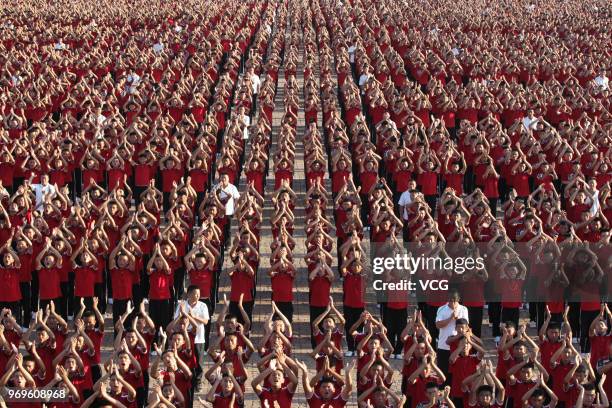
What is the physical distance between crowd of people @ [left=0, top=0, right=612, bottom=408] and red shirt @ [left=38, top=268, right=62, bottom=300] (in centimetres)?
3

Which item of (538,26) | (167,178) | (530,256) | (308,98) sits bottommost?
(530,256)

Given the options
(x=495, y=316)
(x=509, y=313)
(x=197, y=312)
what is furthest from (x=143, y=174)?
(x=509, y=313)

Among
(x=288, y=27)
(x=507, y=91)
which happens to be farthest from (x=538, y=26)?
(x=507, y=91)

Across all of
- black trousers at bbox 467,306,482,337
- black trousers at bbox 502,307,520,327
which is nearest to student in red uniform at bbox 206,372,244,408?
black trousers at bbox 467,306,482,337

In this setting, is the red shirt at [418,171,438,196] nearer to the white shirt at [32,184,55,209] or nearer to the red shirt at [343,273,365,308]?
the red shirt at [343,273,365,308]

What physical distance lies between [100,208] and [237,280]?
114 inches

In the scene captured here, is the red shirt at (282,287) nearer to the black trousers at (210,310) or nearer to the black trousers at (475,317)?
the black trousers at (210,310)

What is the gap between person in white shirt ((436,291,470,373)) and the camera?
37.8ft

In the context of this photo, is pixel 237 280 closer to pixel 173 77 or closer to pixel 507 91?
pixel 507 91

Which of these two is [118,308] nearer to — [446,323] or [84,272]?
[84,272]

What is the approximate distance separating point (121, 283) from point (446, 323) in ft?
12.9

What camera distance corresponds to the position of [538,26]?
1393 inches

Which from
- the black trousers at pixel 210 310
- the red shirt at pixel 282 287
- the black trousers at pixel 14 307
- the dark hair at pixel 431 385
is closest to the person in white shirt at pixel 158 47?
the black trousers at pixel 210 310

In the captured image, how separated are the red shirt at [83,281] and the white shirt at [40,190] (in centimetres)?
296
